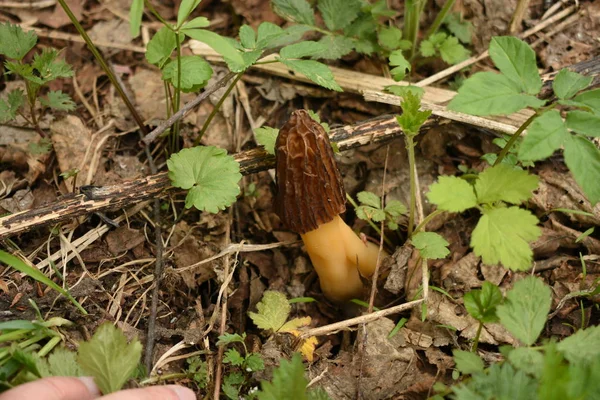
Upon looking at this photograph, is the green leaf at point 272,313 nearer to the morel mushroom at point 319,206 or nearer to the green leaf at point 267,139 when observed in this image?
the morel mushroom at point 319,206

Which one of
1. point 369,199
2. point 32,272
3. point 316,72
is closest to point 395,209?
point 369,199

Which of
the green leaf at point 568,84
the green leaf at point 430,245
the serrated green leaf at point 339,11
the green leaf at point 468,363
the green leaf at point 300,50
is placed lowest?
the green leaf at point 468,363

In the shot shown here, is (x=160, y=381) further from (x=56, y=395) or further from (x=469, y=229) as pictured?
(x=469, y=229)

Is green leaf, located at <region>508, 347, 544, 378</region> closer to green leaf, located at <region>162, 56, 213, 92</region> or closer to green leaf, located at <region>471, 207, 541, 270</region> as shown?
green leaf, located at <region>471, 207, 541, 270</region>

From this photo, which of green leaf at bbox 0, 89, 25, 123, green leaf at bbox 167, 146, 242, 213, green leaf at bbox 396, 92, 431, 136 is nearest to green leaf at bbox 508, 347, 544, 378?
green leaf at bbox 396, 92, 431, 136

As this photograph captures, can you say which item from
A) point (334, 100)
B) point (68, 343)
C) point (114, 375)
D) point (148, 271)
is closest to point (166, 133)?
point (148, 271)

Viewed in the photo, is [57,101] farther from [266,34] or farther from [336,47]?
[336,47]

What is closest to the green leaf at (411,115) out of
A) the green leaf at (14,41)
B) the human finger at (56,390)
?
the human finger at (56,390)

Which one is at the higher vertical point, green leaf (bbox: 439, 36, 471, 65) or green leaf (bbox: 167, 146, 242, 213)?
green leaf (bbox: 439, 36, 471, 65)
